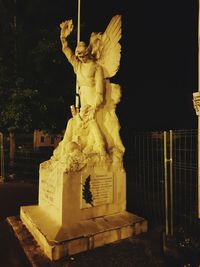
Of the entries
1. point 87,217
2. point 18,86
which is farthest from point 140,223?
point 18,86

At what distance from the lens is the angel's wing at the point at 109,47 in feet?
19.1

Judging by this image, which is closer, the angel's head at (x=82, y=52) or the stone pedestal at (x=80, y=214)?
the stone pedestal at (x=80, y=214)

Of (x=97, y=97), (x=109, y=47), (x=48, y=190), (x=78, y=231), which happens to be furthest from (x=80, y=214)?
(x=109, y=47)

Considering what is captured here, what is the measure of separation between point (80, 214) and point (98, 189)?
0.58 m

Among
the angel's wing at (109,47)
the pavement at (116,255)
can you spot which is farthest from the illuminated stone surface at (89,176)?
the pavement at (116,255)

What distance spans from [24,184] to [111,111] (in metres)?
6.38

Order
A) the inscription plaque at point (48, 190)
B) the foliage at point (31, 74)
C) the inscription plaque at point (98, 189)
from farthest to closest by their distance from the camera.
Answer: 1. the foliage at point (31, 74)
2. the inscription plaque at point (48, 190)
3. the inscription plaque at point (98, 189)

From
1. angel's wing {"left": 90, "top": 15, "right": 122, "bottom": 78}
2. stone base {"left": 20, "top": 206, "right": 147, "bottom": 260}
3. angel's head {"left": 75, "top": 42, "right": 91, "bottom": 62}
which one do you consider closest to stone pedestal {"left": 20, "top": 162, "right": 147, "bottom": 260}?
stone base {"left": 20, "top": 206, "right": 147, "bottom": 260}

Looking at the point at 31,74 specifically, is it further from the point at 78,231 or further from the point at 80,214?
the point at 78,231

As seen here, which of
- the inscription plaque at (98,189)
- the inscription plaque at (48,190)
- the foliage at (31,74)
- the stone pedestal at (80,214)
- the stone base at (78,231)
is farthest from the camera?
the foliage at (31,74)

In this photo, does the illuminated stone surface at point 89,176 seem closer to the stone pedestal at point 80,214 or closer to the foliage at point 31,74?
the stone pedestal at point 80,214

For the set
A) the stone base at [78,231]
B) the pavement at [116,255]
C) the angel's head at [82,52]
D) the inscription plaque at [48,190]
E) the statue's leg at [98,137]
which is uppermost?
the angel's head at [82,52]

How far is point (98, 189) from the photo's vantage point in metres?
5.40

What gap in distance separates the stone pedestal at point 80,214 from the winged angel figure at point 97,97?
0.49 meters
